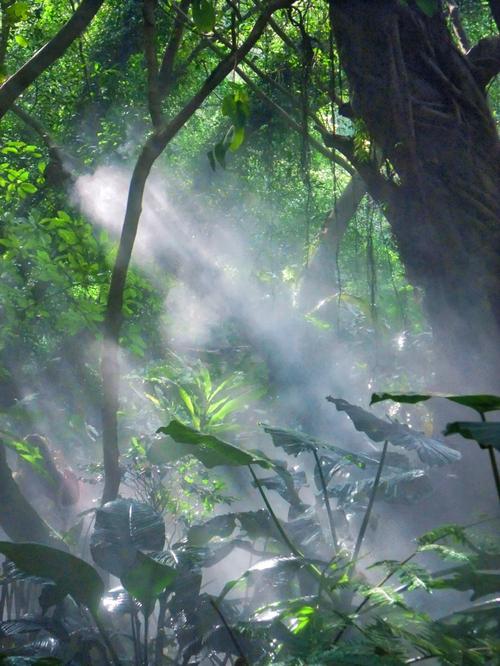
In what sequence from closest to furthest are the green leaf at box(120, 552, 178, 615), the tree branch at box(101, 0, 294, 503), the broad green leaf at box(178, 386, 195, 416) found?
1. the green leaf at box(120, 552, 178, 615)
2. the tree branch at box(101, 0, 294, 503)
3. the broad green leaf at box(178, 386, 195, 416)

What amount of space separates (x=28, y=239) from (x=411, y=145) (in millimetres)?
2079

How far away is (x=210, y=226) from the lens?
7.72 metres

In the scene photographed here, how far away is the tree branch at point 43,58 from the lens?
9.35 ft

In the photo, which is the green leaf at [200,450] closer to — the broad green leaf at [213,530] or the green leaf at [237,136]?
the broad green leaf at [213,530]

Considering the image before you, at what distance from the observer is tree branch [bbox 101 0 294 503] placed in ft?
11.1

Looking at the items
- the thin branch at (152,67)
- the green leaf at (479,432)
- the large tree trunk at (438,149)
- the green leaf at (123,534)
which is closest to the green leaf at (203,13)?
the thin branch at (152,67)

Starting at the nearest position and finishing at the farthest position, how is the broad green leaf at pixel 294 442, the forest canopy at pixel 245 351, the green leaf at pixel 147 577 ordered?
the green leaf at pixel 147 577, the forest canopy at pixel 245 351, the broad green leaf at pixel 294 442

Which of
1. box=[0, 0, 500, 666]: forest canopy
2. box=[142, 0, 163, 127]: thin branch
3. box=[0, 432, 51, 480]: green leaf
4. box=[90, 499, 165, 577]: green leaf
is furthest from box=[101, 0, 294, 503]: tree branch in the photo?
box=[90, 499, 165, 577]: green leaf

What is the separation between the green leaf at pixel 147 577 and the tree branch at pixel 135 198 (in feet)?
3.47

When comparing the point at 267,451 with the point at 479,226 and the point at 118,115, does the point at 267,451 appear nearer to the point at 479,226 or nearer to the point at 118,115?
the point at 479,226

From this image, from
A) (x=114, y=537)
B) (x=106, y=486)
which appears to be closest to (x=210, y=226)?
(x=106, y=486)

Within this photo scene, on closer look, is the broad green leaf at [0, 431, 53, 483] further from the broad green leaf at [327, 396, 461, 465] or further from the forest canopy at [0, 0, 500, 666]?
the broad green leaf at [327, 396, 461, 465]

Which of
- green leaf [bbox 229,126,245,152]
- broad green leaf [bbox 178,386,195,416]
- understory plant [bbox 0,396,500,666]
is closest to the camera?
understory plant [bbox 0,396,500,666]

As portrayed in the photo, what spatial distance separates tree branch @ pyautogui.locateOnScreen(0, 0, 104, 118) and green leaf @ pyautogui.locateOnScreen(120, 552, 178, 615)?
163 cm
